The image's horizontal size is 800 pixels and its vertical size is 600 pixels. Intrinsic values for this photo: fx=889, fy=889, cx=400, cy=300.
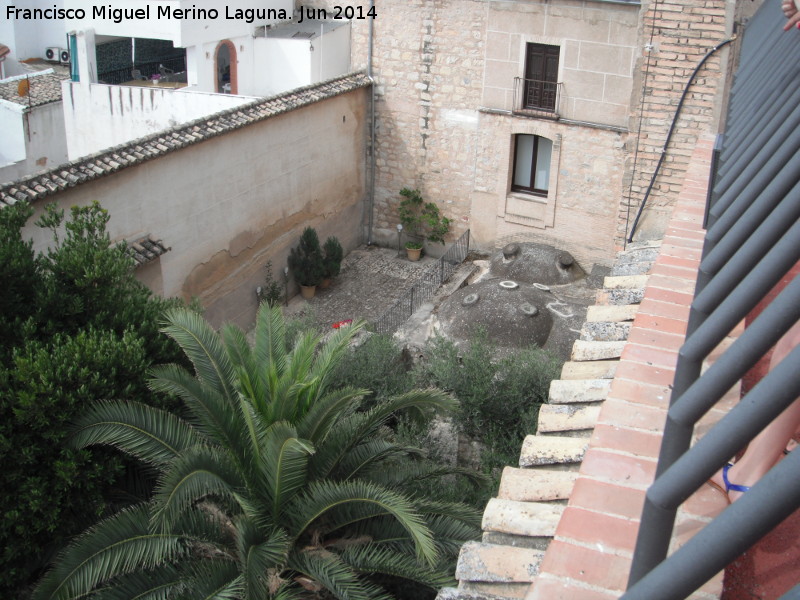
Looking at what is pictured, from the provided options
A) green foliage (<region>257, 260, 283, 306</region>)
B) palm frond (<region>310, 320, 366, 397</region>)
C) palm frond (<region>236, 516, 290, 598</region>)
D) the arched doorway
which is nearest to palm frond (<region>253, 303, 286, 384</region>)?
palm frond (<region>310, 320, 366, 397</region>)

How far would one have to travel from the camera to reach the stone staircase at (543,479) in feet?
9.85

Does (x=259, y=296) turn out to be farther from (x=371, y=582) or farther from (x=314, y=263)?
(x=371, y=582)

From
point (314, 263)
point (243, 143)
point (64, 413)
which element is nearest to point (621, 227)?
point (314, 263)

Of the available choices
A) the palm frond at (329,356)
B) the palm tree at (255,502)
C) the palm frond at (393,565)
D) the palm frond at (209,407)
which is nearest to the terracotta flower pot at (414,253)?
the palm frond at (329,356)

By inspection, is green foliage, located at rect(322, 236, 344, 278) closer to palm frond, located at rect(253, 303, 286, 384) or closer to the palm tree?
palm frond, located at rect(253, 303, 286, 384)

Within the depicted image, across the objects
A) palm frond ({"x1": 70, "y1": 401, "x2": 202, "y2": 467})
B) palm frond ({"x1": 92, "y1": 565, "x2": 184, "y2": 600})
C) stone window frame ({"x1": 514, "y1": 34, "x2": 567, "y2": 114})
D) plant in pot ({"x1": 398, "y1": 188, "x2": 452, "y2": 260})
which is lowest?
plant in pot ({"x1": 398, "y1": 188, "x2": 452, "y2": 260})

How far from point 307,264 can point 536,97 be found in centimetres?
599

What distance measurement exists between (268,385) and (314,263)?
10.8 metres

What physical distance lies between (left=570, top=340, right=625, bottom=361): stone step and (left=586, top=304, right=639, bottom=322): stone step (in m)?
0.37

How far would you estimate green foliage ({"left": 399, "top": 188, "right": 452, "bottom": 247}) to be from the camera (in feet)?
67.6

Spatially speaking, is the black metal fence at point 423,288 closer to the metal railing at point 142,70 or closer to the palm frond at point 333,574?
the palm frond at point 333,574

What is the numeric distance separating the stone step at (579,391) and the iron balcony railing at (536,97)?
14.6 m

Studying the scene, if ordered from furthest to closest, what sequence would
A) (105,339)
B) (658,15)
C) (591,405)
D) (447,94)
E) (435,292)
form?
(447,94) < (435,292) < (658,15) < (105,339) < (591,405)

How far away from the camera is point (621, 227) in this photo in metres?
18.4
